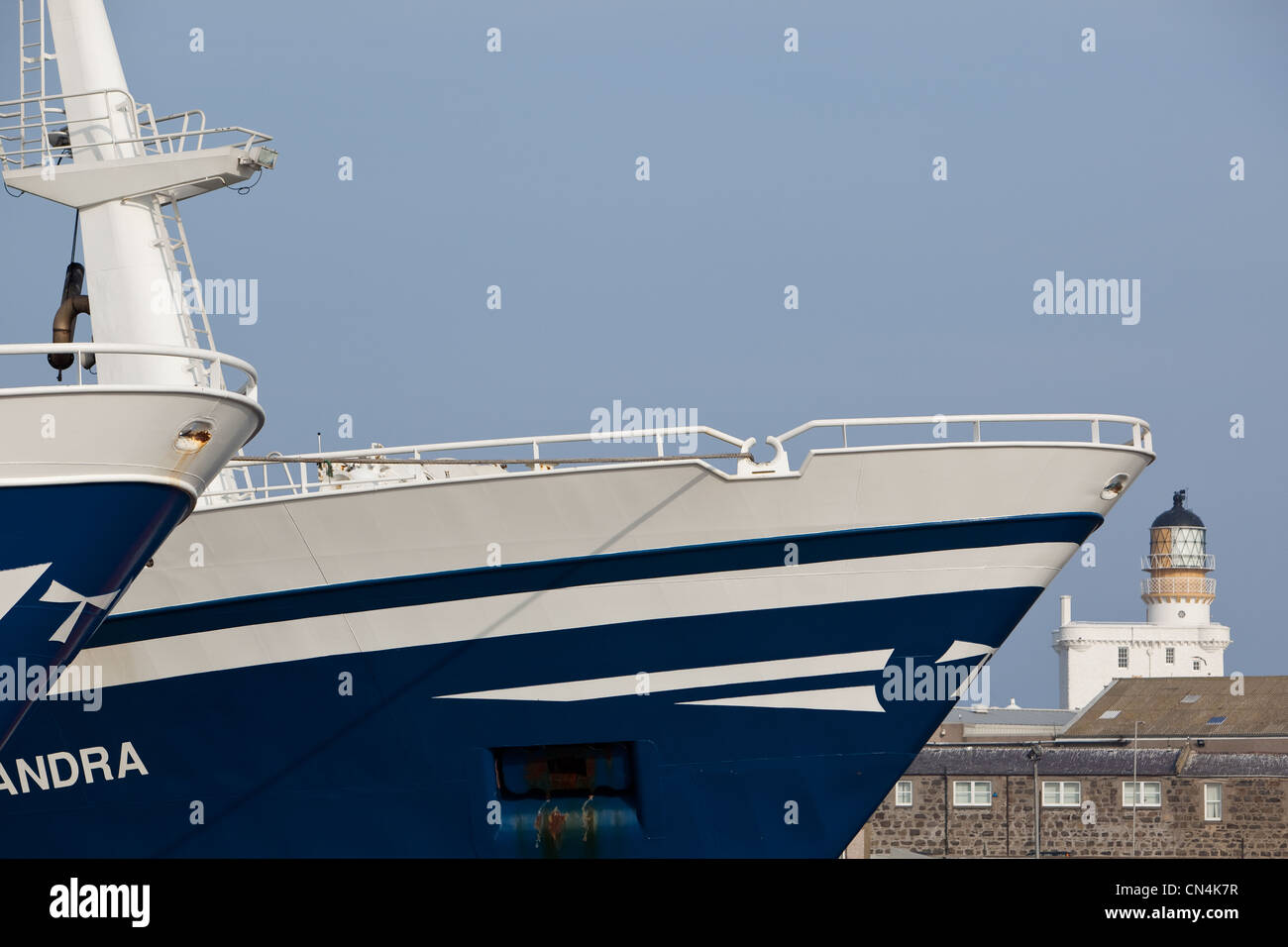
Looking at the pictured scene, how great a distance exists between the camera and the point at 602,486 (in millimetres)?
16266

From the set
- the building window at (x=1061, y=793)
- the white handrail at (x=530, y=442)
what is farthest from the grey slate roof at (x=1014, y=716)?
the white handrail at (x=530, y=442)

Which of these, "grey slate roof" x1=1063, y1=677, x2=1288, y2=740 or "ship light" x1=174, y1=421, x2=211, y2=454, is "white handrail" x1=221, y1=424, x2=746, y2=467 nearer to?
"ship light" x1=174, y1=421, x2=211, y2=454

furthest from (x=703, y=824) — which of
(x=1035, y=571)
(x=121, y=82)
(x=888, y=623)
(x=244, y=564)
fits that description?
(x=121, y=82)

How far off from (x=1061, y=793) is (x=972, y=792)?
8.82ft

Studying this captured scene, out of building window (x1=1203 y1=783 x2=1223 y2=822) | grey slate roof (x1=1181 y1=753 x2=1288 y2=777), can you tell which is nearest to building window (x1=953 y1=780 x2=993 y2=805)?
grey slate roof (x1=1181 y1=753 x2=1288 y2=777)

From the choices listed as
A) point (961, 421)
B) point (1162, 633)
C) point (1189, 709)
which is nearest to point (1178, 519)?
point (1162, 633)

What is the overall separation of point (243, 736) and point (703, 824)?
15.0 ft

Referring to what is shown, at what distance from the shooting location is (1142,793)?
52.8 metres

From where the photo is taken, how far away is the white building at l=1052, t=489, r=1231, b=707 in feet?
327

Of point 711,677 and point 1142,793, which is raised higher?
point 711,677

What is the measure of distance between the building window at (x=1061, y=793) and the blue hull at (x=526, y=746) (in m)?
37.7

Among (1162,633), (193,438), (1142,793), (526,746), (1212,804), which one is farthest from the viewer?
(1162,633)

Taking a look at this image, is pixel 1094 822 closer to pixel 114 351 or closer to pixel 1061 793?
pixel 1061 793
